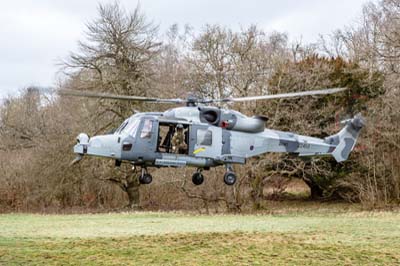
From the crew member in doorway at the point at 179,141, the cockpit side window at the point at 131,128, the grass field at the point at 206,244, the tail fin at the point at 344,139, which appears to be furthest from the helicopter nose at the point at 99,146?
the tail fin at the point at 344,139

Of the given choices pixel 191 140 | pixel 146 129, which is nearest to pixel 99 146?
pixel 146 129

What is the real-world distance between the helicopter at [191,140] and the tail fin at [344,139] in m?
0.82

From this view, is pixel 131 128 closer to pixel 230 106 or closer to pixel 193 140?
pixel 193 140

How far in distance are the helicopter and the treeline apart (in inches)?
450

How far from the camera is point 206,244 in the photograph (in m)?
14.7

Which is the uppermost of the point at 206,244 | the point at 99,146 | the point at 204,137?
the point at 204,137

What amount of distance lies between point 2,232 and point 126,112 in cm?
1214

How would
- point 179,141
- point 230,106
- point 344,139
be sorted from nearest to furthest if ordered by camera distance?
point 179,141 → point 344,139 → point 230,106

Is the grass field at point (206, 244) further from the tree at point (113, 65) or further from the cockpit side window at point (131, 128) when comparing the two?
the tree at point (113, 65)

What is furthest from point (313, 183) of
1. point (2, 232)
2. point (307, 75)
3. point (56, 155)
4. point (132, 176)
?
point (2, 232)

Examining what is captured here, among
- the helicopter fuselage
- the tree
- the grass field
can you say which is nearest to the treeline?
the tree

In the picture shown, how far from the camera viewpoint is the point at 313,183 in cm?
3350

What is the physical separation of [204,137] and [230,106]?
546 inches

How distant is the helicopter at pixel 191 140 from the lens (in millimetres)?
13852
